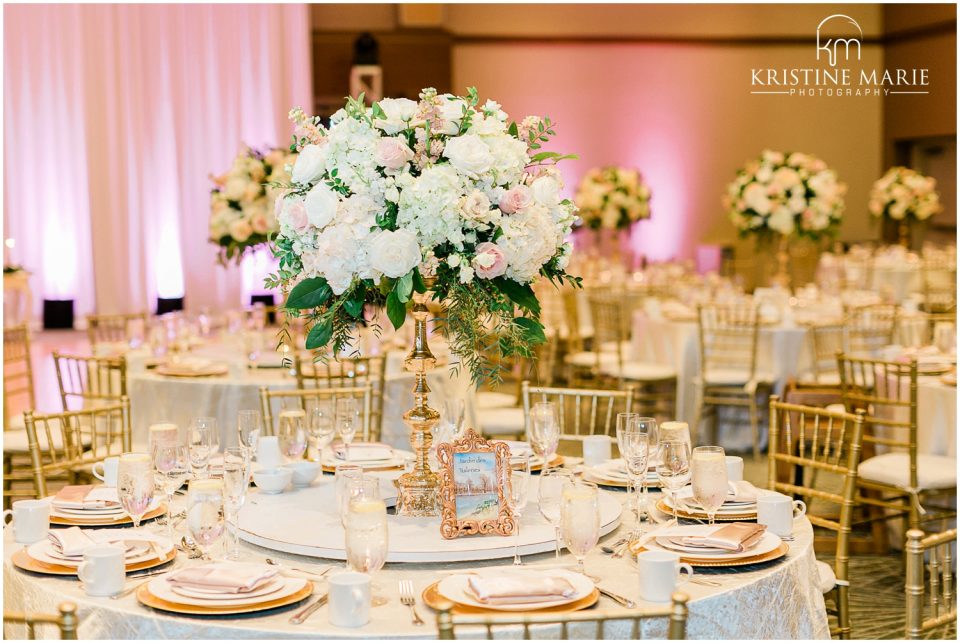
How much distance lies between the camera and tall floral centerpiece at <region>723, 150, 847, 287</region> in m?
7.93

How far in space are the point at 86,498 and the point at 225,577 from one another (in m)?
0.86

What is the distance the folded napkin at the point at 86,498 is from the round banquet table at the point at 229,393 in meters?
1.97

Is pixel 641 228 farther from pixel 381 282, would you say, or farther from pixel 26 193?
pixel 381 282

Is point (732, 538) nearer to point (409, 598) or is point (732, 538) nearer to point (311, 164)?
point (409, 598)

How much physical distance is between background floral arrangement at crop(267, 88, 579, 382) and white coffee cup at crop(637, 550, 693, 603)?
0.62 m

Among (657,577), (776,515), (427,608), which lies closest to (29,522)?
(427,608)

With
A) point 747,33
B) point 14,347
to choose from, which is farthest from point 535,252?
point 747,33

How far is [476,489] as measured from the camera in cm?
257

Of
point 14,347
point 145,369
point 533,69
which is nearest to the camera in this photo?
point 145,369

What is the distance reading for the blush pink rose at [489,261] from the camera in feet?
8.04

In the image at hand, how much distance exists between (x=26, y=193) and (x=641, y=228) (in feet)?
23.7

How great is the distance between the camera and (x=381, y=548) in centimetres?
207

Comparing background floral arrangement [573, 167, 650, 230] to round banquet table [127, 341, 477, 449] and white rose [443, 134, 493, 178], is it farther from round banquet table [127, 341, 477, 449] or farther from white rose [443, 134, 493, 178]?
white rose [443, 134, 493, 178]

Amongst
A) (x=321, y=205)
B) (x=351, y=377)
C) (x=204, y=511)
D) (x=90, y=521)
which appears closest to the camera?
(x=204, y=511)
